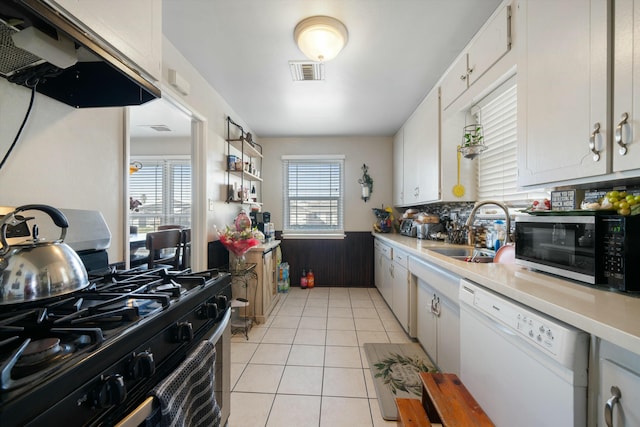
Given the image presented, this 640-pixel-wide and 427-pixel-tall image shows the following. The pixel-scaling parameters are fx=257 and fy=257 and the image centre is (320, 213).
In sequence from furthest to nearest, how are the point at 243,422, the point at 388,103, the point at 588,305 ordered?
the point at 388,103
the point at 243,422
the point at 588,305

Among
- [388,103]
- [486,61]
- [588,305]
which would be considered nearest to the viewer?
[588,305]

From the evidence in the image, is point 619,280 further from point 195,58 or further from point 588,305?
point 195,58

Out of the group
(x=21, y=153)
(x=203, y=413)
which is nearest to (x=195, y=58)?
(x=21, y=153)

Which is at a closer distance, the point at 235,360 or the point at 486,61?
the point at 486,61

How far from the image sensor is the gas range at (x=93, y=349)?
41 centimetres

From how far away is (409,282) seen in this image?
2.33m

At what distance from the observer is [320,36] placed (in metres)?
1.69

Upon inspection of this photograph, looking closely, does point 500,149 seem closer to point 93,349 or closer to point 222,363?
point 222,363

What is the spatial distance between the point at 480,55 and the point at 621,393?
1900 millimetres

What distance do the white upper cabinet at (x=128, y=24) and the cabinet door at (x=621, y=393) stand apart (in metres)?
1.70

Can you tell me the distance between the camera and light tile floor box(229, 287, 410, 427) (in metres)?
1.52

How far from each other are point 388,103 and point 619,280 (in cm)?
254

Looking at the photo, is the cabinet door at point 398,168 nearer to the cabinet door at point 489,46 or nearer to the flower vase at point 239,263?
the cabinet door at point 489,46

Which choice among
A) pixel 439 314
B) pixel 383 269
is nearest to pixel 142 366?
pixel 439 314
